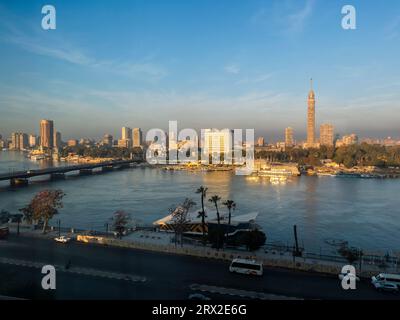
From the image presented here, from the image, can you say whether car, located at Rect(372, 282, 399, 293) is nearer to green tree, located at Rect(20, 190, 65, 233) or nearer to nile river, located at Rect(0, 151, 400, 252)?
nile river, located at Rect(0, 151, 400, 252)

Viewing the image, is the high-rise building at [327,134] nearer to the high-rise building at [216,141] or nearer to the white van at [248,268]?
the high-rise building at [216,141]

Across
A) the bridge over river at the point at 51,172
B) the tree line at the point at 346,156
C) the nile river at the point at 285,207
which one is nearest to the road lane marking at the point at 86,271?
the nile river at the point at 285,207

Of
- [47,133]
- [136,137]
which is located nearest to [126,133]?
[136,137]

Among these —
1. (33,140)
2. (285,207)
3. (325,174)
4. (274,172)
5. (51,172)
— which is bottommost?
(285,207)

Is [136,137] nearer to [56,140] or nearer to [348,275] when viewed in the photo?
[56,140]

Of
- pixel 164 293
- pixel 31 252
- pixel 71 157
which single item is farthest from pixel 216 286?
pixel 71 157
